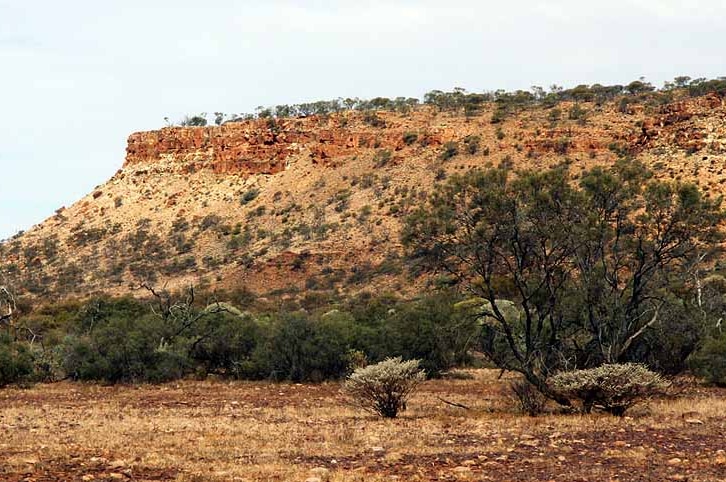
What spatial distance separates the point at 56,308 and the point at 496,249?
108ft

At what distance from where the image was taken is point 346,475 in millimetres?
9906

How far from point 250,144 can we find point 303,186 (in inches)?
398

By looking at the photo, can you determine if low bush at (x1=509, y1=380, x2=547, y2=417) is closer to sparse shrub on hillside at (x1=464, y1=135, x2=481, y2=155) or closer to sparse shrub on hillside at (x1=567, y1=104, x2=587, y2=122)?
sparse shrub on hillside at (x1=464, y1=135, x2=481, y2=155)

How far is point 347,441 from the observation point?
12.8 m

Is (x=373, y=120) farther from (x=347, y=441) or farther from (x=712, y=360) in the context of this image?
(x=347, y=441)

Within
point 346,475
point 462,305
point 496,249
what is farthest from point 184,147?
point 346,475

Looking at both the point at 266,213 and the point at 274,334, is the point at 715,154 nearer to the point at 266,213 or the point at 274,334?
the point at 266,213

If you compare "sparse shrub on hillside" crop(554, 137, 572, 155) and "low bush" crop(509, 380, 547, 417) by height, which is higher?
"sparse shrub on hillside" crop(554, 137, 572, 155)

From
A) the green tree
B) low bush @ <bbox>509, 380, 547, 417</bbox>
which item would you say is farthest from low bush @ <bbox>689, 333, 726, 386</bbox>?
low bush @ <bbox>509, 380, 547, 417</bbox>

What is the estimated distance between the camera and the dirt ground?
10.1 metres

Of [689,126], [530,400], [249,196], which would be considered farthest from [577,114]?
[530,400]

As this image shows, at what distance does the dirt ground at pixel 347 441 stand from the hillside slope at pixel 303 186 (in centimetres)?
3218

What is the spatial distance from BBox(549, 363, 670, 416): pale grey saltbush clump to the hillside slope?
33407mm

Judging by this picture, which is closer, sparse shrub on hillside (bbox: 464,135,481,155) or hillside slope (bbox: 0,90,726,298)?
hillside slope (bbox: 0,90,726,298)
